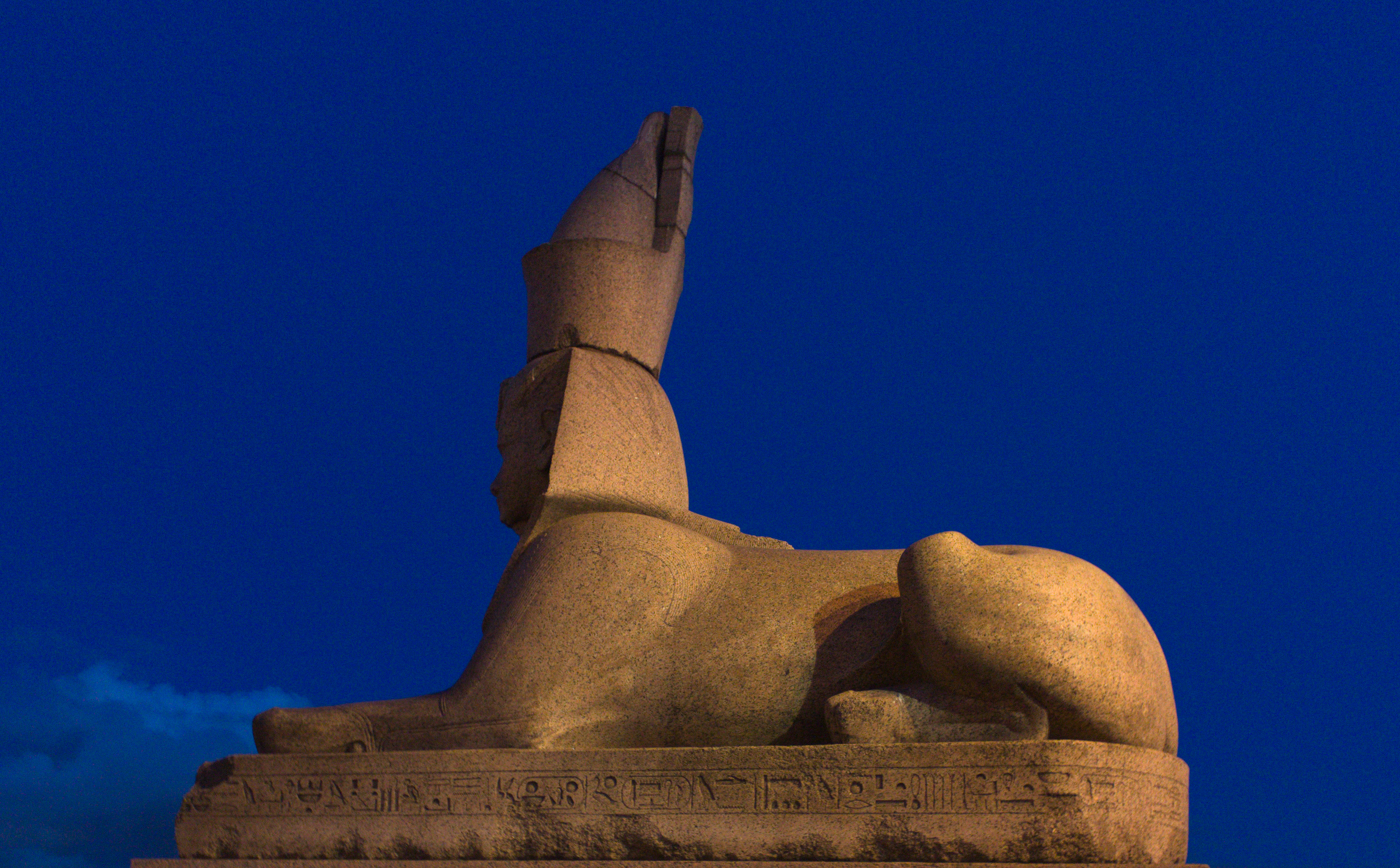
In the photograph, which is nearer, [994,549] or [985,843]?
[985,843]

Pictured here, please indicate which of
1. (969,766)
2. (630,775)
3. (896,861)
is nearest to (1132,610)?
(969,766)

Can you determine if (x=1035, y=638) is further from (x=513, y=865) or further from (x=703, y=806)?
(x=513, y=865)

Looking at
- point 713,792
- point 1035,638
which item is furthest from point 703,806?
point 1035,638

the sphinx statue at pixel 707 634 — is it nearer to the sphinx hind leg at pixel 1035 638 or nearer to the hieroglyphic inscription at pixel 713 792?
the sphinx hind leg at pixel 1035 638

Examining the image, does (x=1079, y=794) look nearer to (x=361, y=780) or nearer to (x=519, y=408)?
(x=361, y=780)

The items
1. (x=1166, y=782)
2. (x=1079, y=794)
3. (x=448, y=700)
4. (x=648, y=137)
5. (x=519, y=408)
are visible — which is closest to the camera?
(x=1079, y=794)

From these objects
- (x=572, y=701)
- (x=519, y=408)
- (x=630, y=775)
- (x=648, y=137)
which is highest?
(x=648, y=137)

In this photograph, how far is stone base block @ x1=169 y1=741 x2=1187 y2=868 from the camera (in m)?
4.15

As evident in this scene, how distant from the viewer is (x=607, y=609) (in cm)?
483

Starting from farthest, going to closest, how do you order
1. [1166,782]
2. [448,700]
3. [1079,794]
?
[448,700], [1166,782], [1079,794]

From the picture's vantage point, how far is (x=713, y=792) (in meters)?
4.39

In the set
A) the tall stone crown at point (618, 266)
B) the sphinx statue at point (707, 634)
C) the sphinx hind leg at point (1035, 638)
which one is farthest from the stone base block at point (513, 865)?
the tall stone crown at point (618, 266)

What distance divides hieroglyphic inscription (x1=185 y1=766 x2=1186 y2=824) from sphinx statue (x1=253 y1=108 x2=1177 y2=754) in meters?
0.14

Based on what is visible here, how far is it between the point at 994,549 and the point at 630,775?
134 centimetres
